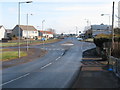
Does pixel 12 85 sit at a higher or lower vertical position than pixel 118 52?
lower

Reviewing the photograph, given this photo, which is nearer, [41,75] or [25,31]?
[41,75]

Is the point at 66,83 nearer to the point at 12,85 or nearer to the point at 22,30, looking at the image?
the point at 12,85

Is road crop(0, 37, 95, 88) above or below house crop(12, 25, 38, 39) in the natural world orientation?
below

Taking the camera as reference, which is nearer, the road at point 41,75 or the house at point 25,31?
the road at point 41,75

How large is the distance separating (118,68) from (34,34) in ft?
371

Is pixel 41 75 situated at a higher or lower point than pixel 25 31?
lower

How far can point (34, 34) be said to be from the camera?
413 ft

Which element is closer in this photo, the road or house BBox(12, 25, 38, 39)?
the road

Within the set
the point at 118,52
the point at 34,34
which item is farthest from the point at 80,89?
the point at 34,34

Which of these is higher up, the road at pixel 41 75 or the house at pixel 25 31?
the house at pixel 25 31

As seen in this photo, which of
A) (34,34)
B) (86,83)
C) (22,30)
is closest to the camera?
(86,83)

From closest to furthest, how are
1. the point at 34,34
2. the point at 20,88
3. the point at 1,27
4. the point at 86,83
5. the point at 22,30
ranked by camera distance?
the point at 20,88 → the point at 86,83 → the point at 1,27 → the point at 22,30 → the point at 34,34

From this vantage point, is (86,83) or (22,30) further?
(22,30)

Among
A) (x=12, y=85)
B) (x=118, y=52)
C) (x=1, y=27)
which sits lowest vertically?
(x=12, y=85)
